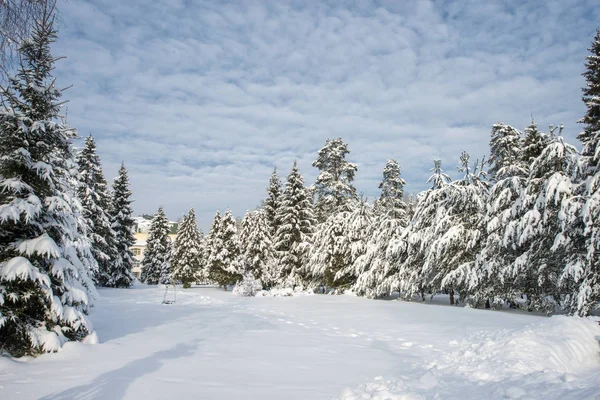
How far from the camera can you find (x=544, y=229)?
12.6 m

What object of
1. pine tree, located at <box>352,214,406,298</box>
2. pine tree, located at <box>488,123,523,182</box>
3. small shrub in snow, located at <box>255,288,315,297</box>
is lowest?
small shrub in snow, located at <box>255,288,315,297</box>

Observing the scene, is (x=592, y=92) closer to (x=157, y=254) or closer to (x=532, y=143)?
(x=532, y=143)

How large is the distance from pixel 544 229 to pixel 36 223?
14.9 metres

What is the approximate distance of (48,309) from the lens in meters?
6.64

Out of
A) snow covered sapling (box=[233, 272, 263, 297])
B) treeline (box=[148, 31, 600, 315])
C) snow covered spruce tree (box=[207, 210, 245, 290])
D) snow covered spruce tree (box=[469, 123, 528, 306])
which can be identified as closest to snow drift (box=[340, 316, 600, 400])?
treeline (box=[148, 31, 600, 315])

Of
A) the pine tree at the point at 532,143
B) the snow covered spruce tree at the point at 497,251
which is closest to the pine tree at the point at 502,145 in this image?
the pine tree at the point at 532,143

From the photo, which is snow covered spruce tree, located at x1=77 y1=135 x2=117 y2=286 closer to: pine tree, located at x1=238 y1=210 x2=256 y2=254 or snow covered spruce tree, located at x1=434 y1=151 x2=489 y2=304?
pine tree, located at x1=238 y1=210 x2=256 y2=254

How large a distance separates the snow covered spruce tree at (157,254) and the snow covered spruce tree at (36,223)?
1559 inches

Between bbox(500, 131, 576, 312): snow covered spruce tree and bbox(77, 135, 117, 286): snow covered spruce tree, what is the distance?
83.9ft

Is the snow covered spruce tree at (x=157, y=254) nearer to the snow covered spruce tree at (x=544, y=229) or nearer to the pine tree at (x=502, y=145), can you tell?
the pine tree at (x=502, y=145)

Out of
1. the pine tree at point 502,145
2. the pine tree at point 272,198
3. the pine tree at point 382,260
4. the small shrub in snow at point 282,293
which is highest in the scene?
the pine tree at point 502,145

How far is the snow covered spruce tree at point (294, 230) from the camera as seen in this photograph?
96.8 ft

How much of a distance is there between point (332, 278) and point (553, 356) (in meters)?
18.9

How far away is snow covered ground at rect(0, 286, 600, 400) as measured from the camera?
4.52m
